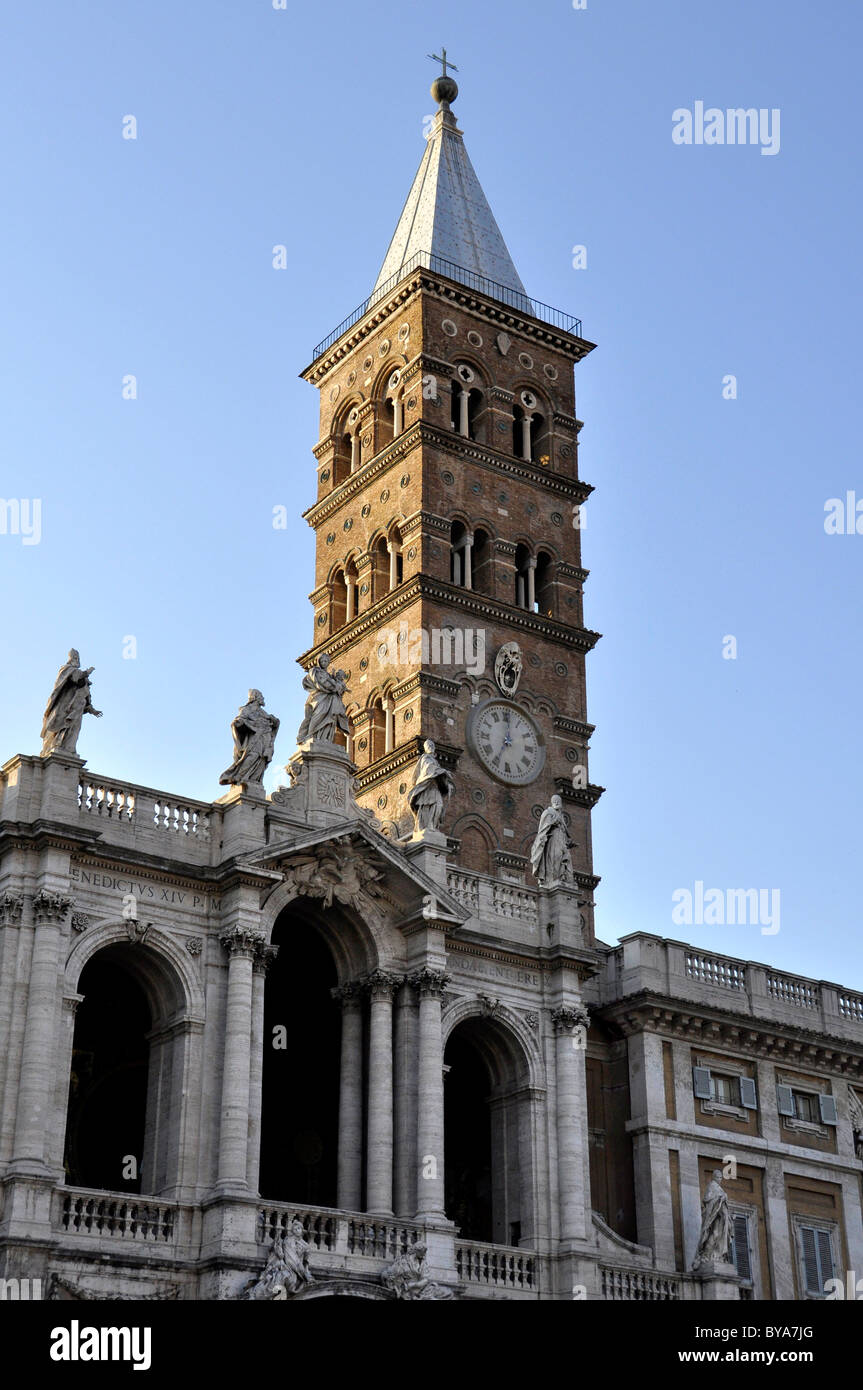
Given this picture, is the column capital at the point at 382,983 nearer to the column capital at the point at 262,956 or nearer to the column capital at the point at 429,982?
the column capital at the point at 429,982

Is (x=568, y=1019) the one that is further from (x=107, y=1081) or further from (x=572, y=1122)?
(x=107, y=1081)

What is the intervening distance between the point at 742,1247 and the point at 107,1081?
17.6m

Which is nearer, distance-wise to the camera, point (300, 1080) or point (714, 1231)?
point (714, 1231)

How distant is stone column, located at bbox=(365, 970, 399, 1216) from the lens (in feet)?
143

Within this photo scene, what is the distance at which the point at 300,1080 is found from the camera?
49938 mm

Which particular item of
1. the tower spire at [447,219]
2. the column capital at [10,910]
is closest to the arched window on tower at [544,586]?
the tower spire at [447,219]

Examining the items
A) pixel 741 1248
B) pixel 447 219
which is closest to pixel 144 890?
pixel 741 1248
